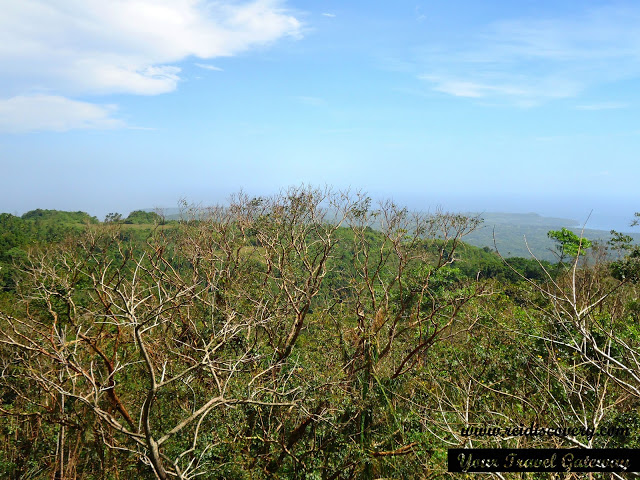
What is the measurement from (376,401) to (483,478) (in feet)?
14.0

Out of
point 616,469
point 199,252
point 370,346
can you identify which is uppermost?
point 199,252

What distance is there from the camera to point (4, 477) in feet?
29.9

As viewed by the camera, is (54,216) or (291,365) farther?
(54,216)

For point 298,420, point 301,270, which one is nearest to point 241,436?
point 298,420

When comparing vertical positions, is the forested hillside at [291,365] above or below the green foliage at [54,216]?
below

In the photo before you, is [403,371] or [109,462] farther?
[403,371]

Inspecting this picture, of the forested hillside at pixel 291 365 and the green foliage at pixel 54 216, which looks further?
the green foliage at pixel 54 216

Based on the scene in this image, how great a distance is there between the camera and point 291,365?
9656 millimetres

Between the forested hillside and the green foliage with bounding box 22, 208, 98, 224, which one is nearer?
the forested hillside

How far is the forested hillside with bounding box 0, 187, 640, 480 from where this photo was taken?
6.77m

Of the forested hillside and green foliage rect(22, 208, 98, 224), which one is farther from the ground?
green foliage rect(22, 208, 98, 224)

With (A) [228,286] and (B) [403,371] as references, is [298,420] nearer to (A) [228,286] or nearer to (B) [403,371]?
(B) [403,371]

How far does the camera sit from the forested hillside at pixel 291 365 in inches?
267

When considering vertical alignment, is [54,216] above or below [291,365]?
above
